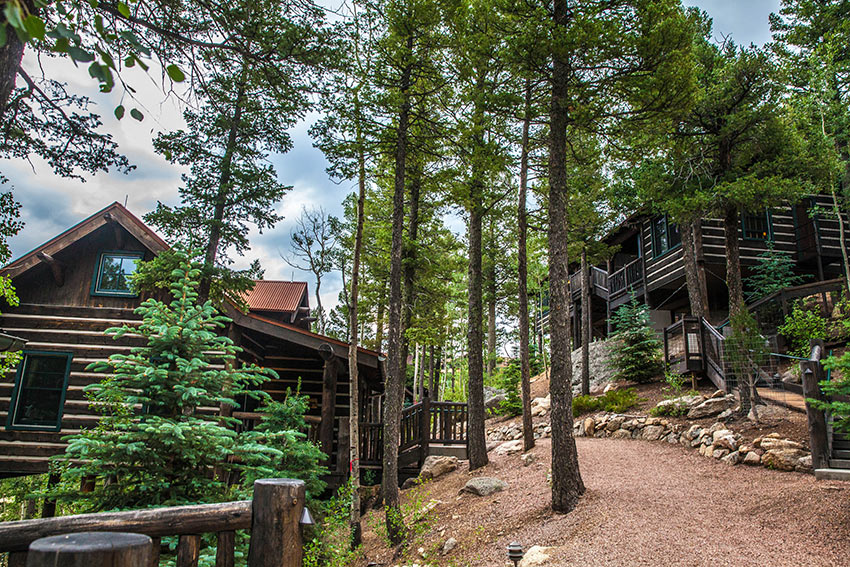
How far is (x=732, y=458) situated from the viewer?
922 cm

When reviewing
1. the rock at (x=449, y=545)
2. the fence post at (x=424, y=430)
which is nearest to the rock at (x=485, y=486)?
the rock at (x=449, y=545)

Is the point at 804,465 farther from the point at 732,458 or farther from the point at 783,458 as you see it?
the point at 732,458

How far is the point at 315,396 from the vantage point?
1480 cm

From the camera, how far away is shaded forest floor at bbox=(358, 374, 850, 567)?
217 inches

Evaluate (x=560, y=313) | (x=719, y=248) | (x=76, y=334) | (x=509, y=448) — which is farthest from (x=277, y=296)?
(x=719, y=248)

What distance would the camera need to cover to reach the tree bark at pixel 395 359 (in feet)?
30.3

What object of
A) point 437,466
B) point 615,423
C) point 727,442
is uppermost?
point 615,423

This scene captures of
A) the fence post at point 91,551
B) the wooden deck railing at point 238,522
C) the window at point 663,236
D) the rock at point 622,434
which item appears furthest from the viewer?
the window at point 663,236

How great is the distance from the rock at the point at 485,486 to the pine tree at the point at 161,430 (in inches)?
206

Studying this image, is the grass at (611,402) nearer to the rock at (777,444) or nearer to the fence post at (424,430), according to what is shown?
the fence post at (424,430)

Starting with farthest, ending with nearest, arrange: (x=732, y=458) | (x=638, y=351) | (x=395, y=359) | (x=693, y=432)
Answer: (x=638, y=351)
(x=693, y=432)
(x=395, y=359)
(x=732, y=458)

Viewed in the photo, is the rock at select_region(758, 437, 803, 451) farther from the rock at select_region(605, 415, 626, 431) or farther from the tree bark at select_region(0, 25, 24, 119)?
the tree bark at select_region(0, 25, 24, 119)

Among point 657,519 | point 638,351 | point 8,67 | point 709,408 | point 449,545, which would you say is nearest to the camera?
point 8,67

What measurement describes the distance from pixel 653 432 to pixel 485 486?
4.69 metres
